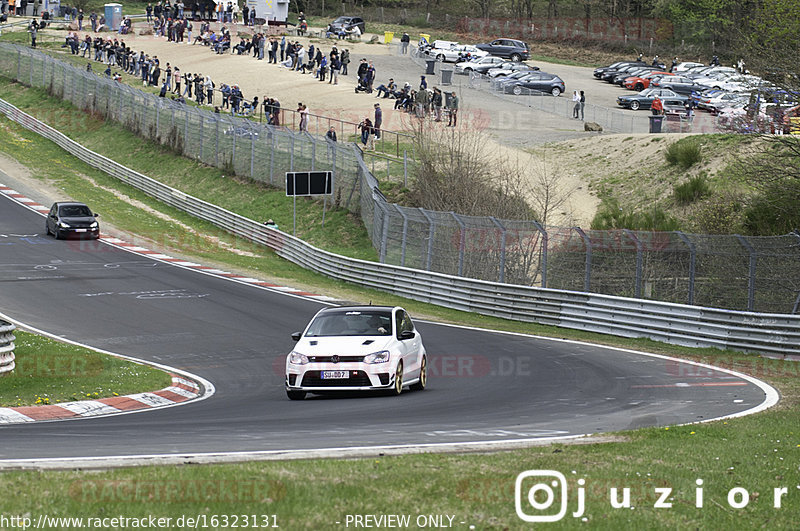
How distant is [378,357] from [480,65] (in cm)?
6212

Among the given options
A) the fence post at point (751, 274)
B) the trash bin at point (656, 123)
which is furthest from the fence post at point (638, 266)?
the trash bin at point (656, 123)

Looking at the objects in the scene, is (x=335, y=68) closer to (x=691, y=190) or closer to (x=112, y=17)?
(x=691, y=190)

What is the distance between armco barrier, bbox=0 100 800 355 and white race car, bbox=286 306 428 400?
29.2ft

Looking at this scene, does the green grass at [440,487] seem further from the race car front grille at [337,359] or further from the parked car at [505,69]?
the parked car at [505,69]

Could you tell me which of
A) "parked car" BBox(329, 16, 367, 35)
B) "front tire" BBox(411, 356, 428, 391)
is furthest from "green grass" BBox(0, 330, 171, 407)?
"parked car" BBox(329, 16, 367, 35)

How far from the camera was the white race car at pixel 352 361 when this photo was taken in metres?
14.9

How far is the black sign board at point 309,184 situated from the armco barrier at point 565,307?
1.93 meters

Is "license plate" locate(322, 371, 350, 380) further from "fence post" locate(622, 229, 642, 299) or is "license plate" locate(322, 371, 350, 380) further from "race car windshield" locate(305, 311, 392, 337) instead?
"fence post" locate(622, 229, 642, 299)

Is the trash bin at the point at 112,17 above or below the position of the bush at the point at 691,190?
above

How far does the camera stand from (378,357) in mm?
15016

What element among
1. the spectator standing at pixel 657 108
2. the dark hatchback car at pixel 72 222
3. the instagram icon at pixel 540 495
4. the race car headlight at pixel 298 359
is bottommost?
the dark hatchback car at pixel 72 222

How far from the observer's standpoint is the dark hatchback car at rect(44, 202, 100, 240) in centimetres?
3762

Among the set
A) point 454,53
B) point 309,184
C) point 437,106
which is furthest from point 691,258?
point 454,53

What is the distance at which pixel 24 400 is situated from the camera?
47.3 ft
